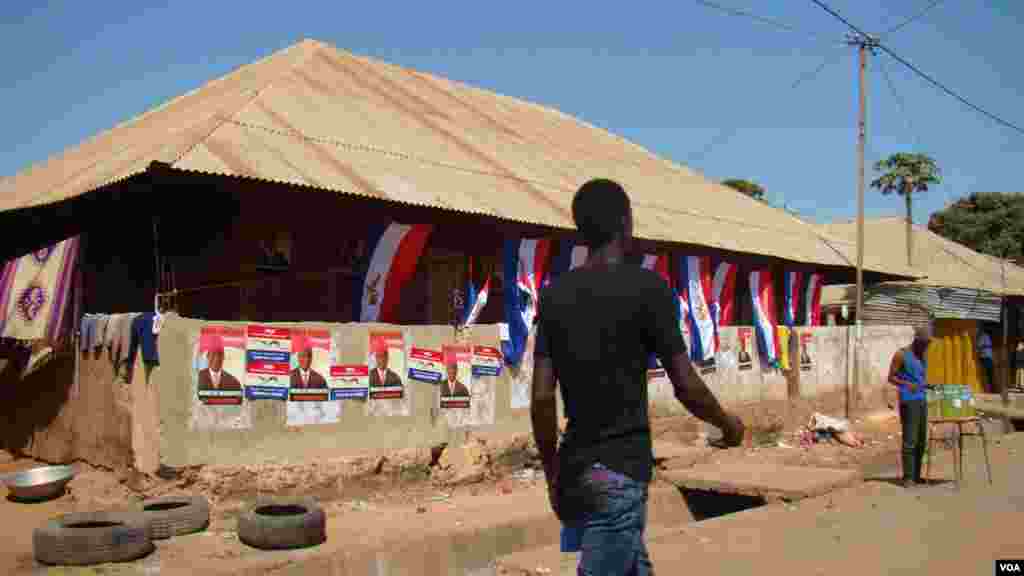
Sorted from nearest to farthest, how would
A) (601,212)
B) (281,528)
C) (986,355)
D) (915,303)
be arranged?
(601,212)
(281,528)
(915,303)
(986,355)

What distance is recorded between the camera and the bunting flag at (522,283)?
36.9 feet

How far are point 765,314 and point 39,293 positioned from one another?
41.2ft

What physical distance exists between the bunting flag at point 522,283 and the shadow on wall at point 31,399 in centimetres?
515

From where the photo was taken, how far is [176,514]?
717 centimetres

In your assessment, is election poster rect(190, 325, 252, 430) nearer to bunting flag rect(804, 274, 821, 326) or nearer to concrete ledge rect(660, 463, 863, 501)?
concrete ledge rect(660, 463, 863, 501)

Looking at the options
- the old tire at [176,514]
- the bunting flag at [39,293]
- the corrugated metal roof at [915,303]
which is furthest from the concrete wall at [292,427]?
the corrugated metal roof at [915,303]

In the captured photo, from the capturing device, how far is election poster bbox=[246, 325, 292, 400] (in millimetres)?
8273

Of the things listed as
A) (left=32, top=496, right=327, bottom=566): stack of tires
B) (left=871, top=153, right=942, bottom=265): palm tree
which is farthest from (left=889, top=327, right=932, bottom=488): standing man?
(left=871, top=153, right=942, bottom=265): palm tree

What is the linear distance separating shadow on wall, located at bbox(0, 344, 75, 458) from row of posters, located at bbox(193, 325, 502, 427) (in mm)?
2487

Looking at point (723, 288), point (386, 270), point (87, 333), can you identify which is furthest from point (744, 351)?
point (87, 333)

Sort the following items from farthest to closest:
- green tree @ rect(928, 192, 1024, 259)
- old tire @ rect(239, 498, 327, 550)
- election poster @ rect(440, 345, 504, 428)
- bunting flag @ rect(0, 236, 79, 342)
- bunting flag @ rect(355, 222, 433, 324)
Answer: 1. green tree @ rect(928, 192, 1024, 259)
2. bunting flag @ rect(355, 222, 433, 324)
3. election poster @ rect(440, 345, 504, 428)
4. bunting flag @ rect(0, 236, 79, 342)
5. old tire @ rect(239, 498, 327, 550)

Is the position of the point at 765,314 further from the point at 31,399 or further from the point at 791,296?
the point at 31,399

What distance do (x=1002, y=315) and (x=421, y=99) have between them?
19.9 m

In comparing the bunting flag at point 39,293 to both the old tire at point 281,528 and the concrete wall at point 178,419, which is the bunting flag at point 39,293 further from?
the old tire at point 281,528
